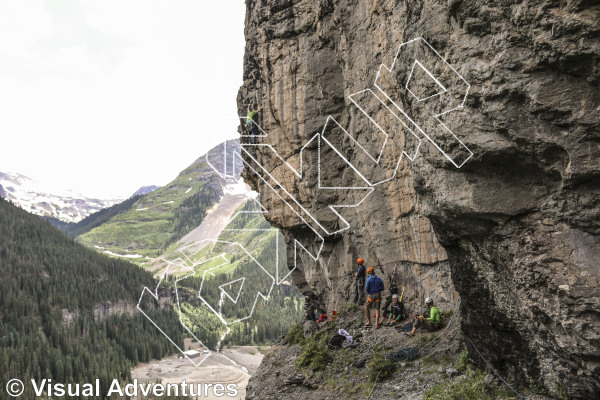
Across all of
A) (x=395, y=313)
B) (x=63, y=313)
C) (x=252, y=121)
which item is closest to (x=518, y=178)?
(x=395, y=313)

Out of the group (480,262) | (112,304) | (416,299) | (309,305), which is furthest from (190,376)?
(480,262)

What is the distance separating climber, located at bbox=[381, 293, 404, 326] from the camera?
17.5 m

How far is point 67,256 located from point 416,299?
16066cm

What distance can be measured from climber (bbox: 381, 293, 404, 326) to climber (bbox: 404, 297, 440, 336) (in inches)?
70.2

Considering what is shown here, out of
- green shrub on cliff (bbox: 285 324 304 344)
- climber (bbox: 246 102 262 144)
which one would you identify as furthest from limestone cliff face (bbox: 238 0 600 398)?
climber (bbox: 246 102 262 144)

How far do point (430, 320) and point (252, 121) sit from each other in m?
17.4

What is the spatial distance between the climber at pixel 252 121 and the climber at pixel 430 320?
655 inches

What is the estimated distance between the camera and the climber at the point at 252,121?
27.4 meters

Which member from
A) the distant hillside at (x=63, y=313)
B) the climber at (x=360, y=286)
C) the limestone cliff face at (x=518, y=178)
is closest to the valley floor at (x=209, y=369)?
the distant hillside at (x=63, y=313)

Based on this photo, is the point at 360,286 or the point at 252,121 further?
the point at 252,121

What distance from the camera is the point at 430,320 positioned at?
15.0m

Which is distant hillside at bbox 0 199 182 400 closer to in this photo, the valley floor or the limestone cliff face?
the valley floor

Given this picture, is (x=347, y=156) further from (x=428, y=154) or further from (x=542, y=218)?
(x=542, y=218)

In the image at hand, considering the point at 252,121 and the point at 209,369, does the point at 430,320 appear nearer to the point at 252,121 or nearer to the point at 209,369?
the point at 252,121
